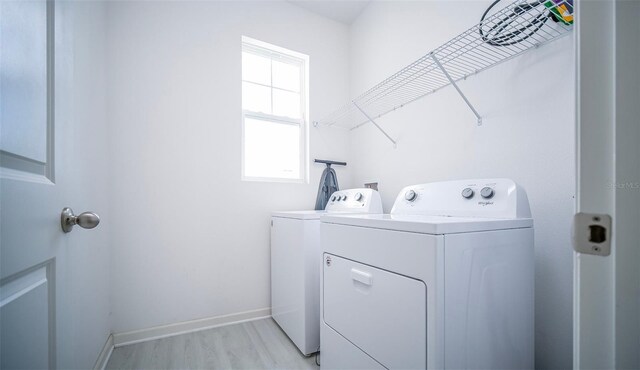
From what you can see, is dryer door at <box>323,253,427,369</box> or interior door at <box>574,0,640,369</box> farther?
dryer door at <box>323,253,427,369</box>

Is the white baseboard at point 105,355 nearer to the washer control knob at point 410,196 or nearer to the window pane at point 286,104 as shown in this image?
the washer control knob at point 410,196

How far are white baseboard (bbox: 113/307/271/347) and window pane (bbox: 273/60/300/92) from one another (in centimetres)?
204

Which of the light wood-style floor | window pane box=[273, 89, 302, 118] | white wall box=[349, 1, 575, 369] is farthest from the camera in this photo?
window pane box=[273, 89, 302, 118]

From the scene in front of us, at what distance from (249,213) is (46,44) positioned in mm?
1547

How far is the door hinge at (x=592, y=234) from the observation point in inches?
14.8

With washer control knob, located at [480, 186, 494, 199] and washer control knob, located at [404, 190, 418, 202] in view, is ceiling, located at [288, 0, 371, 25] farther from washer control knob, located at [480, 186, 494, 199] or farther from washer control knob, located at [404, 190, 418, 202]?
washer control knob, located at [480, 186, 494, 199]

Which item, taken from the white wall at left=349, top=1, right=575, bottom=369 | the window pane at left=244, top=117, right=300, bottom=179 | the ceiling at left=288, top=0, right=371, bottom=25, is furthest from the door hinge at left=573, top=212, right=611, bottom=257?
the ceiling at left=288, top=0, right=371, bottom=25

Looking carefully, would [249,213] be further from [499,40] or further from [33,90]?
[499,40]

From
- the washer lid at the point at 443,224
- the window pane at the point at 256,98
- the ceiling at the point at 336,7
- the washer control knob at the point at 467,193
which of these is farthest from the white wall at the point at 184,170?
the washer control knob at the point at 467,193

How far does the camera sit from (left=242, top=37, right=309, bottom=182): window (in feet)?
7.43

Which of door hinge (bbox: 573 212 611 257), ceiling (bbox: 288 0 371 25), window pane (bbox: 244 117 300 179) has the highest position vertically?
ceiling (bbox: 288 0 371 25)

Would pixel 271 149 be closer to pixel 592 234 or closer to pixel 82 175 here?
pixel 82 175

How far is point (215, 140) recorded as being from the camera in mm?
2027

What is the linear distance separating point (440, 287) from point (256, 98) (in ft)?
6.93
